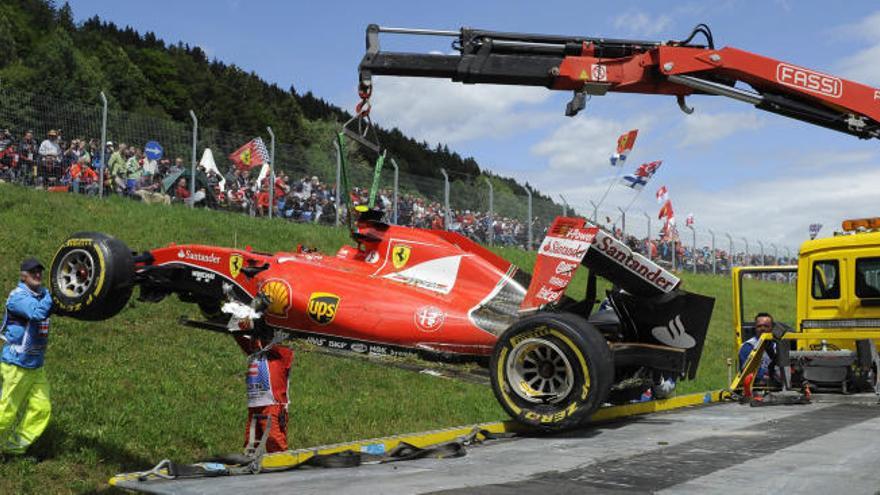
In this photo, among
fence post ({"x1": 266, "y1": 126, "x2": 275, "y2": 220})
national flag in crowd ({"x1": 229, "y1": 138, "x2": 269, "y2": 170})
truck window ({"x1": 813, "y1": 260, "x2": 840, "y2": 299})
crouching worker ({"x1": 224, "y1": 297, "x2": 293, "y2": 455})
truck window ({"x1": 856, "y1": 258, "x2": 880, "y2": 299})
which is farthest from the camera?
fence post ({"x1": 266, "y1": 126, "x2": 275, "y2": 220})

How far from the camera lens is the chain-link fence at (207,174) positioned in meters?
15.5

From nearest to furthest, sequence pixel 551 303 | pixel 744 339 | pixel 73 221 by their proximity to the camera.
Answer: pixel 551 303 → pixel 744 339 → pixel 73 221

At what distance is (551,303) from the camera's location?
6.07m

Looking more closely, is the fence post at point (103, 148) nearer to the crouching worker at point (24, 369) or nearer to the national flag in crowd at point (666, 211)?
the crouching worker at point (24, 369)

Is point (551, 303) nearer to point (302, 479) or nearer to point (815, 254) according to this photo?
point (302, 479)

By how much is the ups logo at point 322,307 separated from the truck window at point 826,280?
20.1ft

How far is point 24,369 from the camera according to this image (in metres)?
6.69

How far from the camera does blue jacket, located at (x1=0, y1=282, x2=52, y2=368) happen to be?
6684 millimetres

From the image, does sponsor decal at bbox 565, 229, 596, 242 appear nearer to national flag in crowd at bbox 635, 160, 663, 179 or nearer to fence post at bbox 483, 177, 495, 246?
national flag in crowd at bbox 635, 160, 663, 179

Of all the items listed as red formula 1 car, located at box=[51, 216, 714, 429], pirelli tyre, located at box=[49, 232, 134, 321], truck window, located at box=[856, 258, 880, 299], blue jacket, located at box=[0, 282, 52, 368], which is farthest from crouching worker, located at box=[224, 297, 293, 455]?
truck window, located at box=[856, 258, 880, 299]

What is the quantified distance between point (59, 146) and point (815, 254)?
531 inches

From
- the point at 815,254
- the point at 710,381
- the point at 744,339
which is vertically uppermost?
the point at 815,254

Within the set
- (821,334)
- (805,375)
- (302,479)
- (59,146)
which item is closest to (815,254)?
(821,334)

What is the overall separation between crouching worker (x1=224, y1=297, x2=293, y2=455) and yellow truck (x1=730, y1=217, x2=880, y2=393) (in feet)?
15.0
